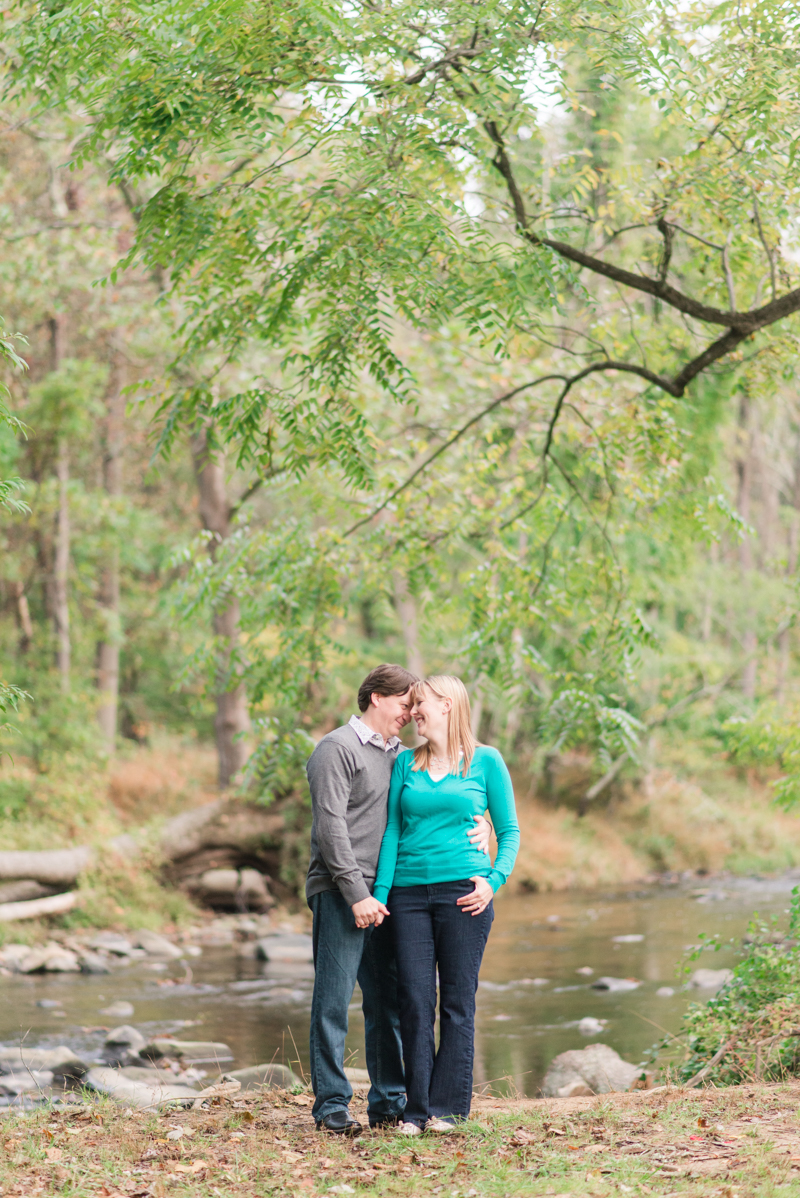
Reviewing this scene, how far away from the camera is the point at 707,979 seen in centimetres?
1134

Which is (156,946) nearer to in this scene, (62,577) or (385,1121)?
(62,577)

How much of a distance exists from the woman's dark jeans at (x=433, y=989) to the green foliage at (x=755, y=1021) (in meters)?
2.24

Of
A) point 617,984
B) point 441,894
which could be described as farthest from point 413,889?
point 617,984

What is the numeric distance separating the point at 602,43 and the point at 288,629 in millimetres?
4271

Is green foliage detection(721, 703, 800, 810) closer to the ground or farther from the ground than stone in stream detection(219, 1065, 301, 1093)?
farther from the ground

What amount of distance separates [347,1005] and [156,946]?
990 cm

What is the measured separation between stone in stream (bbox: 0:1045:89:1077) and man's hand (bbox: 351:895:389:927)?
14.0 feet

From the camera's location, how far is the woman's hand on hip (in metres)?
4.54

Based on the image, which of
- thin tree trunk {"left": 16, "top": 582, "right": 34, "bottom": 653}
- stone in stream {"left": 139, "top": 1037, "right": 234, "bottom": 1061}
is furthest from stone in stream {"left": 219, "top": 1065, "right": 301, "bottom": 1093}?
thin tree trunk {"left": 16, "top": 582, "right": 34, "bottom": 653}

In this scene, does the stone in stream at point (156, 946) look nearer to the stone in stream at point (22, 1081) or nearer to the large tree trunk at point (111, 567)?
the large tree trunk at point (111, 567)

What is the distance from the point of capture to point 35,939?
13281mm

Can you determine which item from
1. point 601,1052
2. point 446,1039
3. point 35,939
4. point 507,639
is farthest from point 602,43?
point 35,939

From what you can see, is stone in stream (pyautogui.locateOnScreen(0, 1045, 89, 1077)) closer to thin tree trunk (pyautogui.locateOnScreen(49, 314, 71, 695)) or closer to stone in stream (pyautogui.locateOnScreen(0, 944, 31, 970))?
stone in stream (pyautogui.locateOnScreen(0, 944, 31, 970))

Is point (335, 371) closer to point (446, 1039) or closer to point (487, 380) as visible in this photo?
point (446, 1039)
